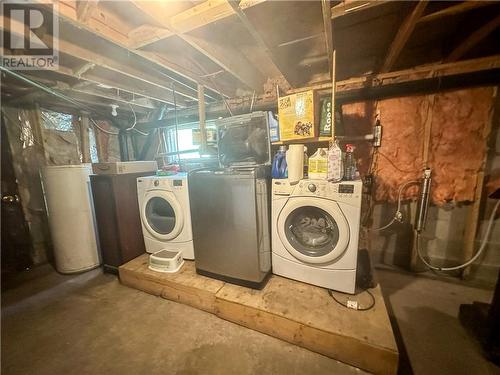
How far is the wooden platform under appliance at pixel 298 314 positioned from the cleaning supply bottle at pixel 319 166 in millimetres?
883

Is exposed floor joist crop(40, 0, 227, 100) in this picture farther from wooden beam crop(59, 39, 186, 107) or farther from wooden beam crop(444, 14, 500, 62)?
wooden beam crop(444, 14, 500, 62)

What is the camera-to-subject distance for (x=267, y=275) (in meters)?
1.70

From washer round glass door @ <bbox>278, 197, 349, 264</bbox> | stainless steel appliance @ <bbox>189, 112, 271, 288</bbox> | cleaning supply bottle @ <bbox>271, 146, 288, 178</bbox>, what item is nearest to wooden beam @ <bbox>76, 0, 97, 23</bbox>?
stainless steel appliance @ <bbox>189, 112, 271, 288</bbox>

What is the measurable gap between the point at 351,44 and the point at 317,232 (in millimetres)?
1672

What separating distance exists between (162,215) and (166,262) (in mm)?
569

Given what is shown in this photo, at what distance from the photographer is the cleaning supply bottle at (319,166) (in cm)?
149

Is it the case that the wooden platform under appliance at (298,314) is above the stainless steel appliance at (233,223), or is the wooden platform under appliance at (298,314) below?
below

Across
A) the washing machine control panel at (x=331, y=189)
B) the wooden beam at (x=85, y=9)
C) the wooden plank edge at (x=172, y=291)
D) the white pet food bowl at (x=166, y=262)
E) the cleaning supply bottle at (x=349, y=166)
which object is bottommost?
the wooden plank edge at (x=172, y=291)

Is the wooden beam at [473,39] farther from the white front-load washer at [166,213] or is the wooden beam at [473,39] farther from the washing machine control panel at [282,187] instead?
the white front-load washer at [166,213]

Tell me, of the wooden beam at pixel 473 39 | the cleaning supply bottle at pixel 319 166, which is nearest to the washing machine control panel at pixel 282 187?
the cleaning supply bottle at pixel 319 166

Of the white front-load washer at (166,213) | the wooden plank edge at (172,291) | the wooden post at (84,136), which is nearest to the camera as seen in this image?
the wooden plank edge at (172,291)

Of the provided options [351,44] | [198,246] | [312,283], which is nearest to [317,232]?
[312,283]

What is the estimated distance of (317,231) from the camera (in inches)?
63.6

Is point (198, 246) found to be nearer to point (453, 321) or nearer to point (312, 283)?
point (312, 283)
